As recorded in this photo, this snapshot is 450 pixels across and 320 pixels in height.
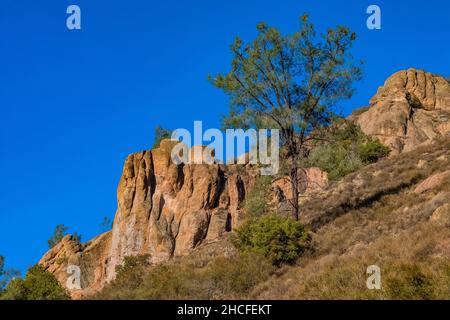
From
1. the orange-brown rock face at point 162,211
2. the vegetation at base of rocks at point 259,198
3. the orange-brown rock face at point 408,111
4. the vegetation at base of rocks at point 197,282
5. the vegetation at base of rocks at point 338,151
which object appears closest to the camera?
the vegetation at base of rocks at point 197,282

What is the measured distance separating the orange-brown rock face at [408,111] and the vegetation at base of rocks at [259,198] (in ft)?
126

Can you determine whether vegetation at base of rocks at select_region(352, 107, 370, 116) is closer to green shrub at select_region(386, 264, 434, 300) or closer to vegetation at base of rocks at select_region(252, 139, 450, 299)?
vegetation at base of rocks at select_region(252, 139, 450, 299)

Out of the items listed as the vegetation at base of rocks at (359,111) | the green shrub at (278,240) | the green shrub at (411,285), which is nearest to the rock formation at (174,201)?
the vegetation at base of rocks at (359,111)

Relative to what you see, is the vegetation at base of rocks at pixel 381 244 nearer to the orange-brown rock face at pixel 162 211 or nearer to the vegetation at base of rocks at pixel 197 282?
the vegetation at base of rocks at pixel 197 282

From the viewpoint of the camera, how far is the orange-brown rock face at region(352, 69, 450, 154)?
66125 millimetres

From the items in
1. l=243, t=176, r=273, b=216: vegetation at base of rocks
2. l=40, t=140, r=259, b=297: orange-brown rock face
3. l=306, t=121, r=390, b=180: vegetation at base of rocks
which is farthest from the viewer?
l=40, t=140, r=259, b=297: orange-brown rock face

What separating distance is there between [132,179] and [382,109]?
32101 mm

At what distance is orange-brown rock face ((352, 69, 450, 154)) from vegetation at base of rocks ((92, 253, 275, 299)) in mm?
46532

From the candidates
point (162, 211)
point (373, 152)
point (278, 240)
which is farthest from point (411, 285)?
point (162, 211)

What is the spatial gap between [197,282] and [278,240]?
168 inches

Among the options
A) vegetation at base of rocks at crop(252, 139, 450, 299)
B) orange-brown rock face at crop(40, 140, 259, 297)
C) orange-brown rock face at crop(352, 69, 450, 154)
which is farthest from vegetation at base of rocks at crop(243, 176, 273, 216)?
orange-brown rock face at crop(352, 69, 450, 154)

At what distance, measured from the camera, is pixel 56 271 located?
68.0 m

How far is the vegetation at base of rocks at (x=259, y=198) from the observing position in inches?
1000

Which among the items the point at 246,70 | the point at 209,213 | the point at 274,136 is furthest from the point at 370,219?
the point at 209,213
